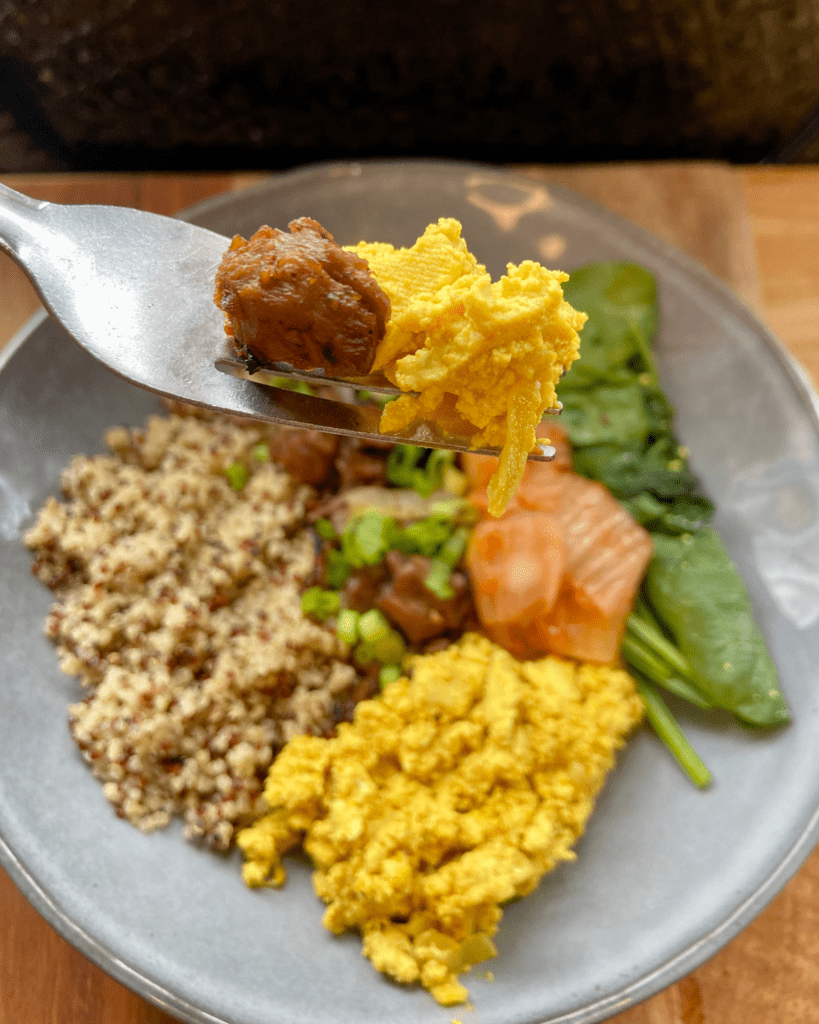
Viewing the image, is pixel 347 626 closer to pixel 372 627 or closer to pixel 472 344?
pixel 372 627

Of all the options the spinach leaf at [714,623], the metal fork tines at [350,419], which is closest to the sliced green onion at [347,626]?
the metal fork tines at [350,419]

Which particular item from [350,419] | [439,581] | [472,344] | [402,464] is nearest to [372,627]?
[439,581]

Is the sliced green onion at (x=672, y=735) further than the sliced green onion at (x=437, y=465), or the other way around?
the sliced green onion at (x=437, y=465)

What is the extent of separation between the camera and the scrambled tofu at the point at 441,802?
182 cm

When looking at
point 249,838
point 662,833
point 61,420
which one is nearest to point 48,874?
point 249,838

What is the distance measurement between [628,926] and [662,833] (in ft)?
0.85

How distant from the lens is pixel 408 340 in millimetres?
1466

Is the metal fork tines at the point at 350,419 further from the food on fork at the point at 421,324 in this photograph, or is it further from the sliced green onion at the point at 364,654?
the sliced green onion at the point at 364,654

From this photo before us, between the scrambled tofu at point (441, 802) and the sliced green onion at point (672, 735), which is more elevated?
the scrambled tofu at point (441, 802)

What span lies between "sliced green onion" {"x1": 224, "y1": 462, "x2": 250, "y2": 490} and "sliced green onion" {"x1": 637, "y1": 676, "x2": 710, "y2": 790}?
1282 millimetres

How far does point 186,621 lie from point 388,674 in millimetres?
553

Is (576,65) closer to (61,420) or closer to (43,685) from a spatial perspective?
(61,420)

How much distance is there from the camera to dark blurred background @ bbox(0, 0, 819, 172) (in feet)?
8.43

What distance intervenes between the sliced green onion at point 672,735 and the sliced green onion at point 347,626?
0.82 meters
